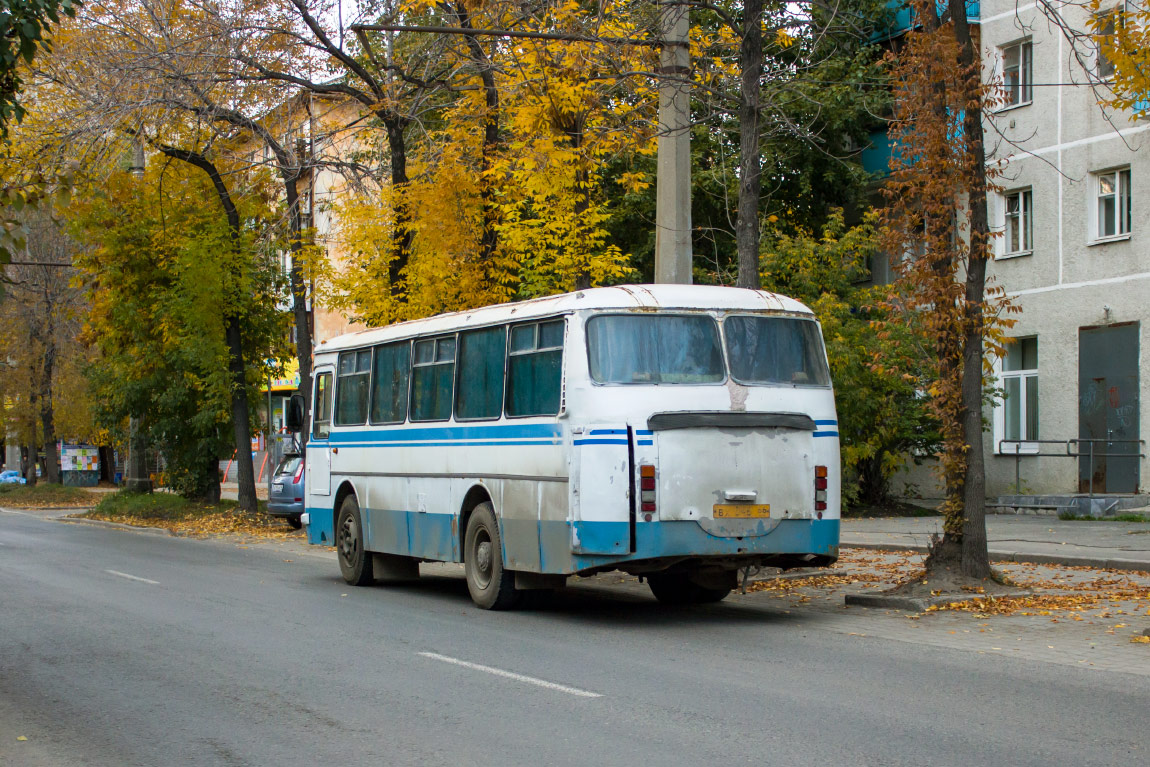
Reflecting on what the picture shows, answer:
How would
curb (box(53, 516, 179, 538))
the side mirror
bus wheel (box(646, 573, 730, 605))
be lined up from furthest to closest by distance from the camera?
1. curb (box(53, 516, 179, 538))
2. the side mirror
3. bus wheel (box(646, 573, 730, 605))

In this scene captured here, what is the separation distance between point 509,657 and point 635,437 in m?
2.52

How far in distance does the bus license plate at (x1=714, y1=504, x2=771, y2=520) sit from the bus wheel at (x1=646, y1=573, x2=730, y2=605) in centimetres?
234

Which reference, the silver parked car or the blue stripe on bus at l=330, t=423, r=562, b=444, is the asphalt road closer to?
the blue stripe on bus at l=330, t=423, r=562, b=444

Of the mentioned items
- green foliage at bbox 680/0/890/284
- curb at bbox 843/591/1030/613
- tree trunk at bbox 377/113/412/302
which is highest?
green foliage at bbox 680/0/890/284

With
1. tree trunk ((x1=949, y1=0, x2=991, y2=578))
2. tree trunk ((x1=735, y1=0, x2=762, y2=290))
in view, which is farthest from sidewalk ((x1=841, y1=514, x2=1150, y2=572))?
tree trunk ((x1=735, y1=0, x2=762, y2=290))

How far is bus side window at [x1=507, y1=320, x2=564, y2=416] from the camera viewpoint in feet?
41.9

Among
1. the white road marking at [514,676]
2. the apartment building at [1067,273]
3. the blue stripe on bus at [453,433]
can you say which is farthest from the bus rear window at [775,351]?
the apartment building at [1067,273]

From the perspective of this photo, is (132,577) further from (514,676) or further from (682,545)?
(514,676)

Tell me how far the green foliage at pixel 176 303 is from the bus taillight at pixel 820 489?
20730mm

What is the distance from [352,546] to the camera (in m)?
17.5

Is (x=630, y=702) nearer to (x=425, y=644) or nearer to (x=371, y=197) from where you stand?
(x=425, y=644)

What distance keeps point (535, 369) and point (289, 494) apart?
1778cm

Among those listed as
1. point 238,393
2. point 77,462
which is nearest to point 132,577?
point 238,393

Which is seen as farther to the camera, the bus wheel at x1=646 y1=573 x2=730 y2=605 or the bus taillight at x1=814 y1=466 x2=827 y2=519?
the bus wheel at x1=646 y1=573 x2=730 y2=605
